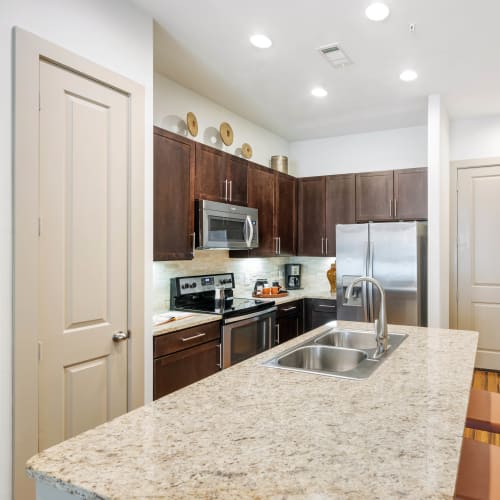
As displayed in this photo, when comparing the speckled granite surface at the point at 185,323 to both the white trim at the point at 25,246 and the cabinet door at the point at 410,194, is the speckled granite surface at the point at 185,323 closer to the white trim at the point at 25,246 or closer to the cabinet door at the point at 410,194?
the white trim at the point at 25,246

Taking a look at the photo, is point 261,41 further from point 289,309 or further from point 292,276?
point 292,276

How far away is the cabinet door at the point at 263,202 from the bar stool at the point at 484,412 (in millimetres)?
2499

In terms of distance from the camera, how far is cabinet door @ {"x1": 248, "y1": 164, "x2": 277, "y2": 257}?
4152 mm

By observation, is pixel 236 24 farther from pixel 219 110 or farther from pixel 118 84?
pixel 219 110

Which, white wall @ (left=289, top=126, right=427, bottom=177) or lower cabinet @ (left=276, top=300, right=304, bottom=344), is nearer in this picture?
lower cabinet @ (left=276, top=300, right=304, bottom=344)

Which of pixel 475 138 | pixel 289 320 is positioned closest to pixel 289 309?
pixel 289 320

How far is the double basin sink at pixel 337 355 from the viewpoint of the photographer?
176 cm

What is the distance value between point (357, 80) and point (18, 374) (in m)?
3.17

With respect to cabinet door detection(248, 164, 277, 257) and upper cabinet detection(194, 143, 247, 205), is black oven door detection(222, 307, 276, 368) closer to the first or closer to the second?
cabinet door detection(248, 164, 277, 257)

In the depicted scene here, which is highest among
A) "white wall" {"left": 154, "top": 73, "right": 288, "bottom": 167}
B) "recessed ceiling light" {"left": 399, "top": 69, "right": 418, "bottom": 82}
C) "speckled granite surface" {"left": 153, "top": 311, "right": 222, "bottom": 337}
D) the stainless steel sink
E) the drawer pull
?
"recessed ceiling light" {"left": 399, "top": 69, "right": 418, "bottom": 82}

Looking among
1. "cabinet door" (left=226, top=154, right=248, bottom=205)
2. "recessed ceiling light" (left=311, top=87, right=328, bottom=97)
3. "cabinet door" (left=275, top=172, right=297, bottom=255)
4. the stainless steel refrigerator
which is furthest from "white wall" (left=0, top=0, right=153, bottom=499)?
the stainless steel refrigerator

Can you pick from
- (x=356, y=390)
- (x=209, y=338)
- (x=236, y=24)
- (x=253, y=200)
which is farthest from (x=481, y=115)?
(x=356, y=390)

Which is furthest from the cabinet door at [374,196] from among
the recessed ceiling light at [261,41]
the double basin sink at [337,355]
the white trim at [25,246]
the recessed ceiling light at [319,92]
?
the white trim at [25,246]

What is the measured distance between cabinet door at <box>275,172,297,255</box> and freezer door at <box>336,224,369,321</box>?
63cm
